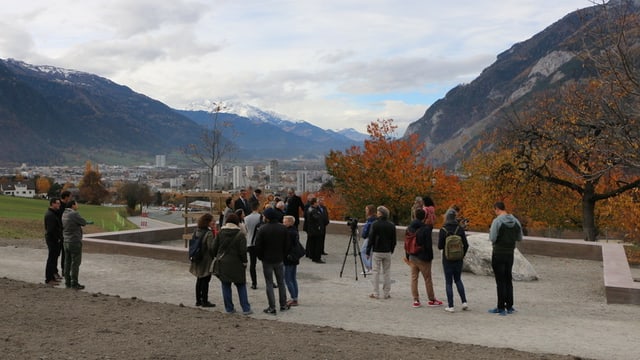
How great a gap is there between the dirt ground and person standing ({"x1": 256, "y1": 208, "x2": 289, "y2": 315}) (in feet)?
1.83

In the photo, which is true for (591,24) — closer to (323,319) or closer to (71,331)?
(323,319)

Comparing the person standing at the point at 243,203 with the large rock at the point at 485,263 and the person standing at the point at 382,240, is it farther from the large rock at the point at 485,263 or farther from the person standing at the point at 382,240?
the large rock at the point at 485,263

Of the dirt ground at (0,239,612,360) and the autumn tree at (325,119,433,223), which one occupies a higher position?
the autumn tree at (325,119,433,223)

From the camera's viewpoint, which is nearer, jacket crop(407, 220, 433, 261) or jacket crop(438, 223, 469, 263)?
jacket crop(438, 223, 469, 263)

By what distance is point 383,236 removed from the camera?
10617 millimetres

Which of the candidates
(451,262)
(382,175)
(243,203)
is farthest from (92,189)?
(451,262)

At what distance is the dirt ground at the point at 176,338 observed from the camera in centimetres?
716

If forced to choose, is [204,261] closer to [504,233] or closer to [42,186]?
[504,233]

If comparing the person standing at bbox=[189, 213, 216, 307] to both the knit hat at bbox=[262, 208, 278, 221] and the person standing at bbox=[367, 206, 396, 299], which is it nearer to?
the knit hat at bbox=[262, 208, 278, 221]

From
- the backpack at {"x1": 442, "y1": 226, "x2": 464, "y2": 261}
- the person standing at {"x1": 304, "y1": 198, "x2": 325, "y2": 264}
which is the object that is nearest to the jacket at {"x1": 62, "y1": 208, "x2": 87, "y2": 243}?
the person standing at {"x1": 304, "y1": 198, "x2": 325, "y2": 264}

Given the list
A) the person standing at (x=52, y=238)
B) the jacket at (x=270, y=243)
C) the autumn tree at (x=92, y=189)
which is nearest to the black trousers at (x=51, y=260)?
the person standing at (x=52, y=238)

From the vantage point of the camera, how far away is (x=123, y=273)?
13672mm

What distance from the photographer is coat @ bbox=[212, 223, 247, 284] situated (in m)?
9.51

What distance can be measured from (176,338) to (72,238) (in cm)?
444
